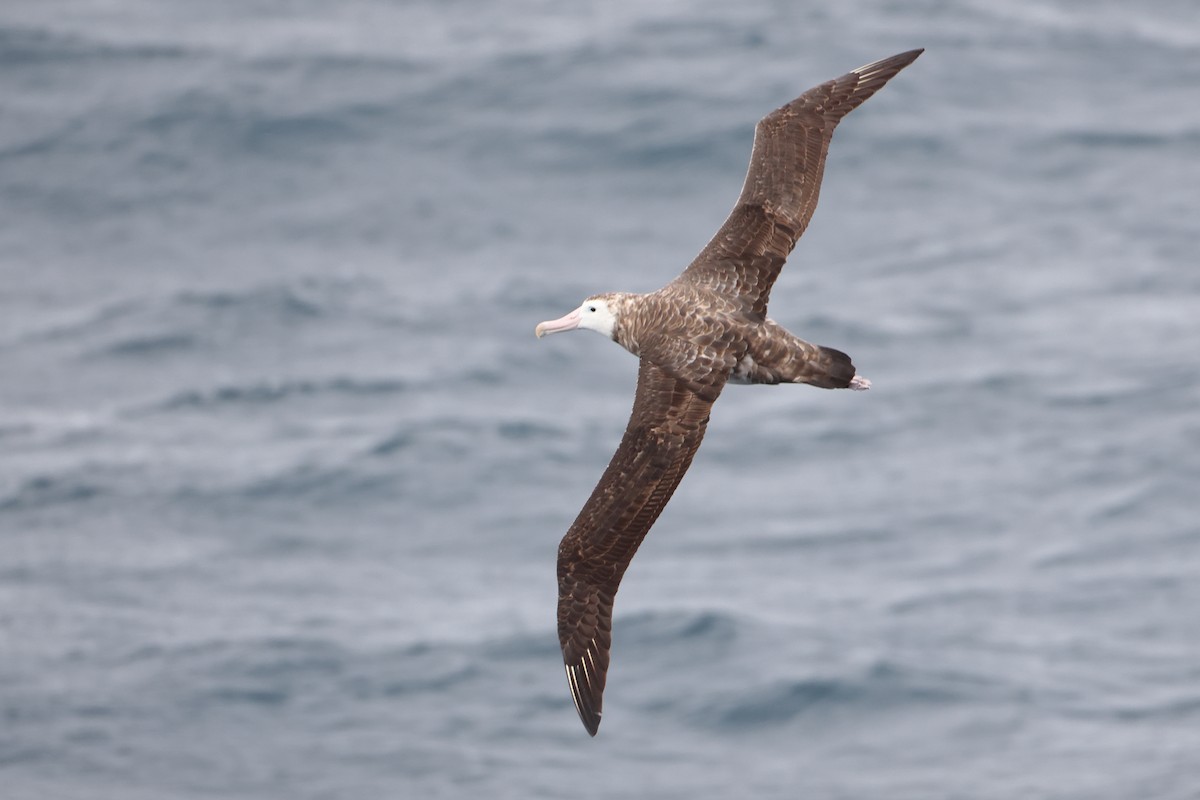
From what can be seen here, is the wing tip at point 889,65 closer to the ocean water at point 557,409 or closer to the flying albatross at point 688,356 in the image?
the flying albatross at point 688,356

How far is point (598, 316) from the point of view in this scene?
13922mm

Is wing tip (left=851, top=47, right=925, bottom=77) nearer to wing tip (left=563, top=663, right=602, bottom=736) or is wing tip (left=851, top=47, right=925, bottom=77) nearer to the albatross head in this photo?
the albatross head

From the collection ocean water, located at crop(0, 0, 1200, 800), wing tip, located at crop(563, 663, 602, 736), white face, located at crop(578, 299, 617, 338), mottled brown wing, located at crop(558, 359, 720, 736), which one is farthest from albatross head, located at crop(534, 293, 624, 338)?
ocean water, located at crop(0, 0, 1200, 800)

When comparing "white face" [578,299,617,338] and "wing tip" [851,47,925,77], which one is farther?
"wing tip" [851,47,925,77]

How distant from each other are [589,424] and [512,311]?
3139 millimetres

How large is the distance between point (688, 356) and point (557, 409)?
14.7m

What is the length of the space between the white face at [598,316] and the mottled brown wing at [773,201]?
23.5 inches

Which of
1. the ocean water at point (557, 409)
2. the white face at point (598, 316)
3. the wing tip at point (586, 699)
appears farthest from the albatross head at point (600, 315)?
the ocean water at point (557, 409)

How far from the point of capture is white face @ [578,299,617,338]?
13.9 m

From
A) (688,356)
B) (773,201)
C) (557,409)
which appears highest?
(773,201)

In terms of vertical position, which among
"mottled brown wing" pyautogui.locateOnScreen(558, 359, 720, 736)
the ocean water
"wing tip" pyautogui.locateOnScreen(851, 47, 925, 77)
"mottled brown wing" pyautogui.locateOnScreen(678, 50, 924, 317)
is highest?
"wing tip" pyautogui.locateOnScreen(851, 47, 925, 77)

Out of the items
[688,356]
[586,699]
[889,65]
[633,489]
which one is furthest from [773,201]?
[586,699]

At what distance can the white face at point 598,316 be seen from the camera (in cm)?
1388

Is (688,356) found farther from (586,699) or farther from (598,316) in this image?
(586,699)
